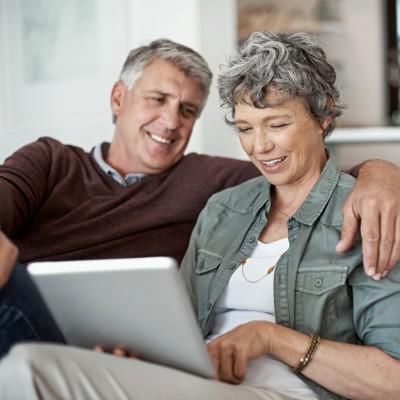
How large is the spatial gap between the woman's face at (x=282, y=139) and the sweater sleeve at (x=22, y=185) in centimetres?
60

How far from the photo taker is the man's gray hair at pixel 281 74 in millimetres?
1627

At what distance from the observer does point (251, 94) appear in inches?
64.4

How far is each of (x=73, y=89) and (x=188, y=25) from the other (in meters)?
0.62

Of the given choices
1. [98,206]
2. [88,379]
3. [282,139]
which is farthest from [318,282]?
[98,206]

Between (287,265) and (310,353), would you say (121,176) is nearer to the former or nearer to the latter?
(287,265)

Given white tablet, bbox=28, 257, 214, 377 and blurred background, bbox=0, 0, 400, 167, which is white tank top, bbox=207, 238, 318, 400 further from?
blurred background, bbox=0, 0, 400, 167

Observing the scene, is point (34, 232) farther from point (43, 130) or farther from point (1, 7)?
point (1, 7)

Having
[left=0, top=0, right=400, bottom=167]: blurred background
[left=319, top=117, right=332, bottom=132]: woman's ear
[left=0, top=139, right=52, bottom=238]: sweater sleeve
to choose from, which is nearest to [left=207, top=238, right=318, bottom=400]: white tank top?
[left=319, top=117, right=332, bottom=132]: woman's ear

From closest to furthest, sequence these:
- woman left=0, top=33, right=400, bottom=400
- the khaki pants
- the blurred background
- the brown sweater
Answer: the khaki pants, woman left=0, top=33, right=400, bottom=400, the brown sweater, the blurred background

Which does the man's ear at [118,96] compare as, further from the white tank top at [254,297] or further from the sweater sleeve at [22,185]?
the white tank top at [254,297]

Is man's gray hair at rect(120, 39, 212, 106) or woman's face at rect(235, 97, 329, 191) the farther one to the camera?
man's gray hair at rect(120, 39, 212, 106)

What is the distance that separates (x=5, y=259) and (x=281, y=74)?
0.67m

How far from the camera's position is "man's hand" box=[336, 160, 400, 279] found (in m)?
1.48

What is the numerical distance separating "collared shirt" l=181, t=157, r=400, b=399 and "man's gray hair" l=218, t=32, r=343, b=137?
148mm
